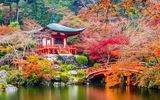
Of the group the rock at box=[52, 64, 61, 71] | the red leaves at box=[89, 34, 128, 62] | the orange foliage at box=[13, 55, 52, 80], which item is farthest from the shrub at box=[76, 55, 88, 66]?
the orange foliage at box=[13, 55, 52, 80]

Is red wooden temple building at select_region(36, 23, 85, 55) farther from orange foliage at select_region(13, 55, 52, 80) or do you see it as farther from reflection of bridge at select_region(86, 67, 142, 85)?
reflection of bridge at select_region(86, 67, 142, 85)

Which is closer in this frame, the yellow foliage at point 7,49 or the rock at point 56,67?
the yellow foliage at point 7,49

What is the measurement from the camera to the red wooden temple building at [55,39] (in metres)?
33.2

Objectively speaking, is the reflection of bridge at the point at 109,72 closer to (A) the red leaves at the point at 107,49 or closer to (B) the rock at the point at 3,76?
(A) the red leaves at the point at 107,49

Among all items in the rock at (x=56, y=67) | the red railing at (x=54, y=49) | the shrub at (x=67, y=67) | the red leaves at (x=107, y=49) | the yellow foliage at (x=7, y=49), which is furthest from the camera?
the red railing at (x=54, y=49)

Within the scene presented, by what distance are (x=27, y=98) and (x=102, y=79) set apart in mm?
11869

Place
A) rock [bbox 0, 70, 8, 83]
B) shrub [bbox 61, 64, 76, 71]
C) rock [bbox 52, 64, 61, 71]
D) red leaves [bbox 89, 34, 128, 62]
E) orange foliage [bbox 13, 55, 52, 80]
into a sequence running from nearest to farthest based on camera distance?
rock [bbox 0, 70, 8, 83] → orange foliage [bbox 13, 55, 52, 80] → rock [bbox 52, 64, 61, 71] → shrub [bbox 61, 64, 76, 71] → red leaves [bbox 89, 34, 128, 62]

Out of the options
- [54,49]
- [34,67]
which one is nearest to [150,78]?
[34,67]

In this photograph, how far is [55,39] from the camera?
3531 cm

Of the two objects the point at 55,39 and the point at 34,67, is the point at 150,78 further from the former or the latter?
the point at 55,39

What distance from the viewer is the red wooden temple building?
109 ft

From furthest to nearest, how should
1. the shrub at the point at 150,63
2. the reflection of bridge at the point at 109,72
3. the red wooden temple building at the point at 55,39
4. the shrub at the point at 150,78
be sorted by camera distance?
the red wooden temple building at the point at 55,39 → the reflection of bridge at the point at 109,72 → the shrub at the point at 150,63 → the shrub at the point at 150,78

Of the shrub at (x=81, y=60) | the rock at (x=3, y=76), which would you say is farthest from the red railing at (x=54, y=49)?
the rock at (x=3, y=76)

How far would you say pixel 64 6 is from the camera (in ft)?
152
